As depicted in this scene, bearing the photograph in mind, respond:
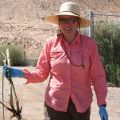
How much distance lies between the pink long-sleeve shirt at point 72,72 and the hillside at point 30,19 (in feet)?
68.2

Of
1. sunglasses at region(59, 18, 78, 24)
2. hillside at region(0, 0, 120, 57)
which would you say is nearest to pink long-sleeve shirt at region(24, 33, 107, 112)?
sunglasses at region(59, 18, 78, 24)

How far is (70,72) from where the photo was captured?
4.66 metres

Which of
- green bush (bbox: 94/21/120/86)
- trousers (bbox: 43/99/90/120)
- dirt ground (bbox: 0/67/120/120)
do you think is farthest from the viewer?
green bush (bbox: 94/21/120/86)

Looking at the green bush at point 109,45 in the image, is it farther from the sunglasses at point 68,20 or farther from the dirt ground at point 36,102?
the sunglasses at point 68,20

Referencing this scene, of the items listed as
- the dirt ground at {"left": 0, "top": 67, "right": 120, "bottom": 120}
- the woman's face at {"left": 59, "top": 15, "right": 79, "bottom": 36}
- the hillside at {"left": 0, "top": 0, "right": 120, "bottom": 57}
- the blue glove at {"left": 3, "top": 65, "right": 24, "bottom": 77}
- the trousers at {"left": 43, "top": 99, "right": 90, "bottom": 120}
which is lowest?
the hillside at {"left": 0, "top": 0, "right": 120, "bottom": 57}

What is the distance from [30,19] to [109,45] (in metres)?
22.1

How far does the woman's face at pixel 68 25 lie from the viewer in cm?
470

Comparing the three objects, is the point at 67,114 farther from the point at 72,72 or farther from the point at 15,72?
the point at 15,72

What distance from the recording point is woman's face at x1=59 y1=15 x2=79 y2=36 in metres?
4.70

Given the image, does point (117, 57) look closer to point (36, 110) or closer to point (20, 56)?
point (36, 110)

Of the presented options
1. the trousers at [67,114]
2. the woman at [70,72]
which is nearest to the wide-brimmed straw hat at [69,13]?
the woman at [70,72]

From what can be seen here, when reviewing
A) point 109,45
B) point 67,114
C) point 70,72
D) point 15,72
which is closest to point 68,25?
point 70,72

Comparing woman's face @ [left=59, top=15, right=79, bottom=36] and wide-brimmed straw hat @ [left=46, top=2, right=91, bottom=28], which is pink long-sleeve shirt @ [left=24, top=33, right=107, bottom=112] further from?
wide-brimmed straw hat @ [left=46, top=2, right=91, bottom=28]

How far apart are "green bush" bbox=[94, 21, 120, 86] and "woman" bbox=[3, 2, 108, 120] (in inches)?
334
